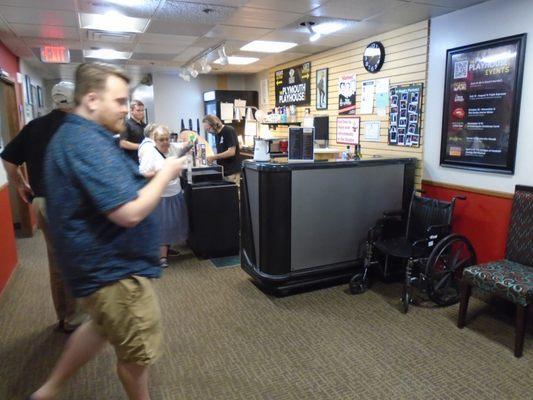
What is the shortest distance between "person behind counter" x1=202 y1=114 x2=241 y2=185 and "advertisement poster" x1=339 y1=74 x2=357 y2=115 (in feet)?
4.87

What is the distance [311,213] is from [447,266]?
1283 millimetres

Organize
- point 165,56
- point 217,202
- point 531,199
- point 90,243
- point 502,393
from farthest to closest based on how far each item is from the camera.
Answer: point 165,56 < point 217,202 < point 531,199 < point 502,393 < point 90,243

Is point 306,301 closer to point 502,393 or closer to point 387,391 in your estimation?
point 387,391

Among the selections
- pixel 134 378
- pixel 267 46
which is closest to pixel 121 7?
pixel 267 46

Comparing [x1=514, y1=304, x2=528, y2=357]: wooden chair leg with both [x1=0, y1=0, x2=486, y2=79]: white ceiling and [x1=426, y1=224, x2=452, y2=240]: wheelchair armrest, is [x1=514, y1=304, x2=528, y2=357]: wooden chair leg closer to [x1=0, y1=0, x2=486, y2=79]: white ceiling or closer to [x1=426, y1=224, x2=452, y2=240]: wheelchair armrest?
[x1=426, y1=224, x2=452, y2=240]: wheelchair armrest

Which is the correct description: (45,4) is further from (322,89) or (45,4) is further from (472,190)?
(472,190)

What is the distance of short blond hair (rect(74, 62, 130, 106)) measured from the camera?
1421mm

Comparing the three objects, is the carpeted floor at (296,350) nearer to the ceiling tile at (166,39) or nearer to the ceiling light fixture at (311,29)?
the ceiling light fixture at (311,29)

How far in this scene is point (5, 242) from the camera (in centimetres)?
372

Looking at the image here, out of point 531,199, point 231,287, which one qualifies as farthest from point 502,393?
point 231,287

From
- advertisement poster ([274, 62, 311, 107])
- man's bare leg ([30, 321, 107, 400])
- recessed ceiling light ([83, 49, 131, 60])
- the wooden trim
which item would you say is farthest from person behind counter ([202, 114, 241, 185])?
man's bare leg ([30, 321, 107, 400])

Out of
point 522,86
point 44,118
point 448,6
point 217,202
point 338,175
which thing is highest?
point 448,6

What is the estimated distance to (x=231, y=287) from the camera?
3686mm

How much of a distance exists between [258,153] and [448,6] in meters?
2.09
